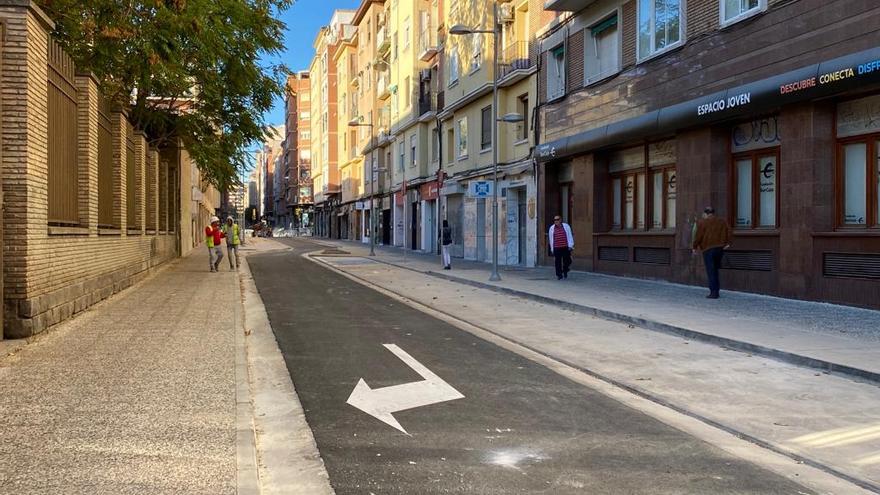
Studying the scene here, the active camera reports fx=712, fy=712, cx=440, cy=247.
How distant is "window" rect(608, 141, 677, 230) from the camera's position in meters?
17.6

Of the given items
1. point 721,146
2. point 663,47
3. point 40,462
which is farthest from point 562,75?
point 40,462

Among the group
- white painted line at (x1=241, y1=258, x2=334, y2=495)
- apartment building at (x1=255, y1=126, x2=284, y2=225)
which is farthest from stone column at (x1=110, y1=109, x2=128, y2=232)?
apartment building at (x1=255, y1=126, x2=284, y2=225)

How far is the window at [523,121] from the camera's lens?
25.3 meters

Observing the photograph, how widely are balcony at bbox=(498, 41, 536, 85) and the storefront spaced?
17.0 ft

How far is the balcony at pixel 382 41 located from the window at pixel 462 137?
16.0m

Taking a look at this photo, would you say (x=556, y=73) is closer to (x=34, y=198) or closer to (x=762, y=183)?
(x=762, y=183)

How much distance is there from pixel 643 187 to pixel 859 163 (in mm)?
6974

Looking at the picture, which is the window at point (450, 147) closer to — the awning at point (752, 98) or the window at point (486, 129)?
the window at point (486, 129)

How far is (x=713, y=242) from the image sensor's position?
44.6ft

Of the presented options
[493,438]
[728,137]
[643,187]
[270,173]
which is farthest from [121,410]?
[270,173]

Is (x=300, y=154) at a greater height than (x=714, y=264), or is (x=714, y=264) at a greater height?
(x=300, y=154)

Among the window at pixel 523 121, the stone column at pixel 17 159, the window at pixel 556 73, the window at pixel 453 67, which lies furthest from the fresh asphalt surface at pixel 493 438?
the window at pixel 453 67

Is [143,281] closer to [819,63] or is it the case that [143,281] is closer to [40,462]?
[40,462]

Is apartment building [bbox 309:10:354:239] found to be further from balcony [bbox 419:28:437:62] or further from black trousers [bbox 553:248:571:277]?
black trousers [bbox 553:248:571:277]
